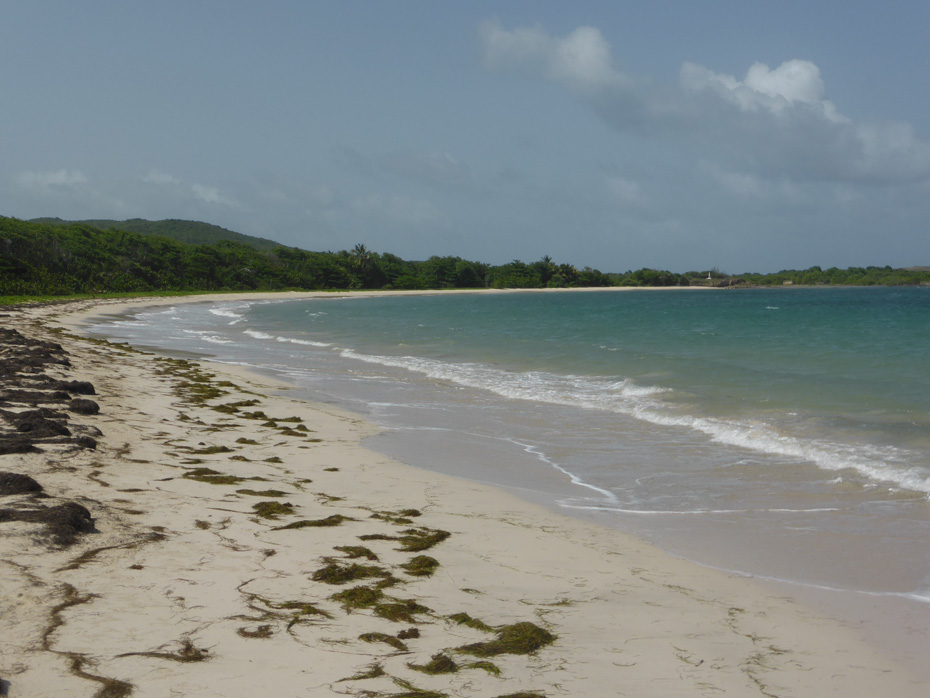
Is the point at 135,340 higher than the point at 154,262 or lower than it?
lower

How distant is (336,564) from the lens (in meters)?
4.61

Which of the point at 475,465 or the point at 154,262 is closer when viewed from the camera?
the point at 475,465

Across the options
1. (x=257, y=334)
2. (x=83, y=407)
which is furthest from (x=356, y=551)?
(x=257, y=334)

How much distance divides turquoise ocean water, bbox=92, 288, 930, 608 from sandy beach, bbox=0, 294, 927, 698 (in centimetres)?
101

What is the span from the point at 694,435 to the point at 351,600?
7.77 meters

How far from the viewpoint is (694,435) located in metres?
10.6

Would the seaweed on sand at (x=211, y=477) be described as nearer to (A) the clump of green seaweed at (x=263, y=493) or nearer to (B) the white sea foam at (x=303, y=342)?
(A) the clump of green seaweed at (x=263, y=493)

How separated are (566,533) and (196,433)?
17.5 feet

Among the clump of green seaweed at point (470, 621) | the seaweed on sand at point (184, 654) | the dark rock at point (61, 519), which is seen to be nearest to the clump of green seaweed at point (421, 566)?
the clump of green seaweed at point (470, 621)

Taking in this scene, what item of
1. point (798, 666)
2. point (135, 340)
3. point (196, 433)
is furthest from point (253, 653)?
point (135, 340)

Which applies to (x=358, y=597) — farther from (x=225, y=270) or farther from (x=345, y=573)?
(x=225, y=270)

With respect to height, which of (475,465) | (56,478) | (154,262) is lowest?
(475,465)

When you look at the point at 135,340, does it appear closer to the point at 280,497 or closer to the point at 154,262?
the point at 280,497

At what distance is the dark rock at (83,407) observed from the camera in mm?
8938
